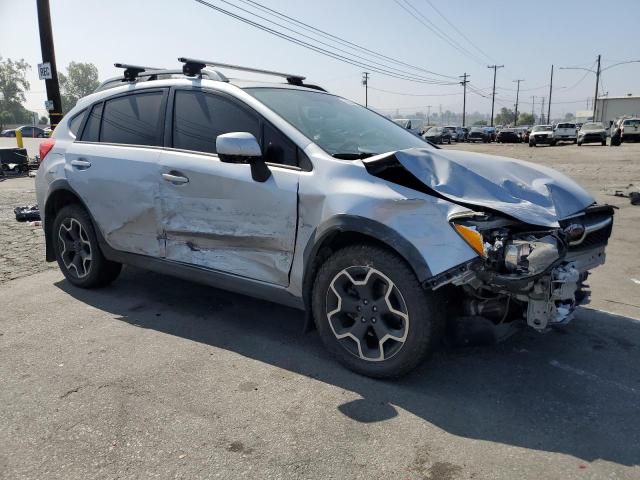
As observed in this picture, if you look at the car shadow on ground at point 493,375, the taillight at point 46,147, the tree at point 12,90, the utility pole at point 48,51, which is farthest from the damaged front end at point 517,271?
the tree at point 12,90

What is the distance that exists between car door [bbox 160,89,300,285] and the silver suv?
0.01m

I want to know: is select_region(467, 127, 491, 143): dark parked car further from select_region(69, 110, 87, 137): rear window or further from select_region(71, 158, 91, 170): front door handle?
select_region(71, 158, 91, 170): front door handle

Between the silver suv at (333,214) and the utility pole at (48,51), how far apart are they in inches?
364

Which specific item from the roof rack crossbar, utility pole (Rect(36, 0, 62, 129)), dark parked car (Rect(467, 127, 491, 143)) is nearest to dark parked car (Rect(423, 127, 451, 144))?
dark parked car (Rect(467, 127, 491, 143))

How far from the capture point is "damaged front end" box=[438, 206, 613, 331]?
9.05 feet

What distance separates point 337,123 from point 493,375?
6.72 feet

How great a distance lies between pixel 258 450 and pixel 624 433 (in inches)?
72.0

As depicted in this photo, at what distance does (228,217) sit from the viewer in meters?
3.65

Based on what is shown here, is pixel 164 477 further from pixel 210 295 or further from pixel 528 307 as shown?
pixel 210 295

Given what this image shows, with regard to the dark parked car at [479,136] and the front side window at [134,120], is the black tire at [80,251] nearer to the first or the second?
the front side window at [134,120]

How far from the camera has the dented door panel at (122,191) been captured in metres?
4.15

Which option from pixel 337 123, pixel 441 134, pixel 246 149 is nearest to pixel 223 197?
pixel 246 149

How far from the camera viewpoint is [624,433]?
2670mm

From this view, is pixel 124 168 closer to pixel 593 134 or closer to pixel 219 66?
pixel 219 66
